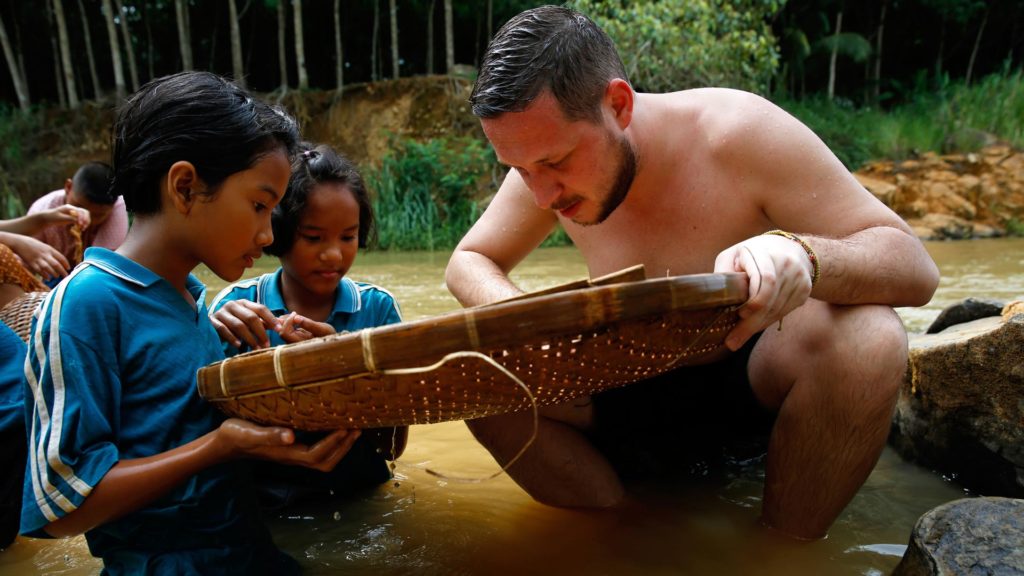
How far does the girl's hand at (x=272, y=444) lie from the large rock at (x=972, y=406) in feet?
5.03

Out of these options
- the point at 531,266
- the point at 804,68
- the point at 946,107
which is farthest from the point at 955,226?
the point at 804,68

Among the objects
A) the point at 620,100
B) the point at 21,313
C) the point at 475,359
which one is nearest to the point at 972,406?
the point at 620,100

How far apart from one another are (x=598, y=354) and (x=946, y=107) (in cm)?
1411

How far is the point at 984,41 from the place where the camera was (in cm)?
1784

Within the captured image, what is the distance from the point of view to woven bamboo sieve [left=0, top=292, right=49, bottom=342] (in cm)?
204

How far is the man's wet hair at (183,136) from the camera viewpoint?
1350 millimetres

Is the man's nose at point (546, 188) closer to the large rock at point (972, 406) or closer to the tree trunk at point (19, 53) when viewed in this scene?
the large rock at point (972, 406)

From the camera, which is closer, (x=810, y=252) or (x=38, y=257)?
(x=810, y=252)

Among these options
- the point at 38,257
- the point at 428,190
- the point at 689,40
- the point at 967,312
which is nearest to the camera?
the point at 967,312

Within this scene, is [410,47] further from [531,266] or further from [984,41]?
[984,41]

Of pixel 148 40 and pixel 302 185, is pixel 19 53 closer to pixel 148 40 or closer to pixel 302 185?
pixel 148 40

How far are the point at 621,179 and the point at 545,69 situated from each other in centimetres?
33

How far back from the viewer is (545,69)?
1.74 m

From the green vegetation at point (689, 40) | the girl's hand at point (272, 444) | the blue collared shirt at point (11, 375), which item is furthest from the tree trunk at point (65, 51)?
the girl's hand at point (272, 444)
